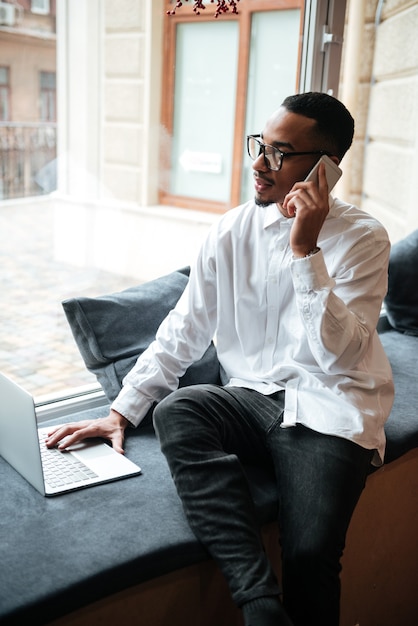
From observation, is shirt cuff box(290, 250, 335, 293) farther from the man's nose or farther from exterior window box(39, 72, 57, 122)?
exterior window box(39, 72, 57, 122)

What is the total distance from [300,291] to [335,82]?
150 centimetres

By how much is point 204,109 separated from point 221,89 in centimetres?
10

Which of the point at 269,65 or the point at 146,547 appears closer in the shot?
the point at 146,547

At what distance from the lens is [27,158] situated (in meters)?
2.13

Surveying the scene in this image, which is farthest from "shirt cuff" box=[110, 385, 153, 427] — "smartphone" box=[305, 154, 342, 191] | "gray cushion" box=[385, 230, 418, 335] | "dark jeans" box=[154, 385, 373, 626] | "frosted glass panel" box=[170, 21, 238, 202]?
"gray cushion" box=[385, 230, 418, 335]

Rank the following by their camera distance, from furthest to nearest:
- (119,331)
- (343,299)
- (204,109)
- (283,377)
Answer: (204,109) < (119,331) < (283,377) < (343,299)

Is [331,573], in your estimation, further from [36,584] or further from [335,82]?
[335,82]

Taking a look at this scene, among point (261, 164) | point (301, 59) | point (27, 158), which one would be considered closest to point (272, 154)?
point (261, 164)

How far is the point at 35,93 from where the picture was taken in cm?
208

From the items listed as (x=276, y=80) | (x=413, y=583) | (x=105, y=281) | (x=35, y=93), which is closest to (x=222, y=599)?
(x=413, y=583)

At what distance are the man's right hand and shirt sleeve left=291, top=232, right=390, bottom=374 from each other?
0.58 m

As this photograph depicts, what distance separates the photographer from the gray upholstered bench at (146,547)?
4.32 ft

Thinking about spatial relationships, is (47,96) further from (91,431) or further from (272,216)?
(91,431)

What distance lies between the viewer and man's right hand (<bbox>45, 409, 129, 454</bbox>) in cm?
180
